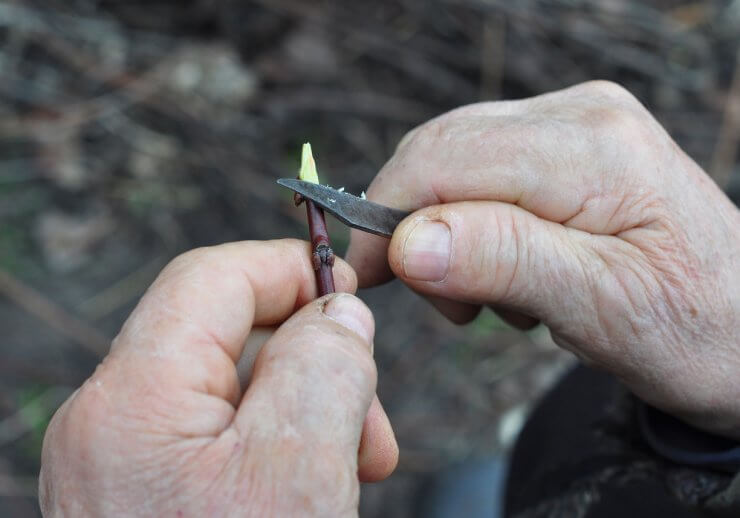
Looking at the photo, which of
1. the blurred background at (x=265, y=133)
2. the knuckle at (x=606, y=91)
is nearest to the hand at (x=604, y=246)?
the knuckle at (x=606, y=91)

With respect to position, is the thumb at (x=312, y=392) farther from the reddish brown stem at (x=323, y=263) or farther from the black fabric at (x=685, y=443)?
the black fabric at (x=685, y=443)


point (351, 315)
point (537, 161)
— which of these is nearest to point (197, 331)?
point (351, 315)

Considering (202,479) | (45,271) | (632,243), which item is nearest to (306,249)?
(202,479)

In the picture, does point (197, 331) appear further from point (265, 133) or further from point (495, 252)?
point (265, 133)

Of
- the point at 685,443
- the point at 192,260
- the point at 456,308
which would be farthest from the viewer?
the point at 456,308

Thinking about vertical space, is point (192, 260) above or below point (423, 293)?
above

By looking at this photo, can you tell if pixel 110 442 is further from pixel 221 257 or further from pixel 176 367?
pixel 221 257

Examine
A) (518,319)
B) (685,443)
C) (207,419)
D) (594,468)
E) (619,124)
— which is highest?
(619,124)
